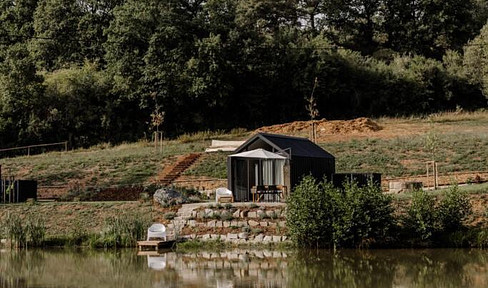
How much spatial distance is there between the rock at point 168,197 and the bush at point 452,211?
9.65 m

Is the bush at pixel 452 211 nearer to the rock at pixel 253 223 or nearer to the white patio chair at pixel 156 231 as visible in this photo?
the rock at pixel 253 223

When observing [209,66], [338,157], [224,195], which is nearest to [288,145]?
[224,195]

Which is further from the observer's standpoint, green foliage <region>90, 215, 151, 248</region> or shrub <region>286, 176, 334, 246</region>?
green foliage <region>90, 215, 151, 248</region>

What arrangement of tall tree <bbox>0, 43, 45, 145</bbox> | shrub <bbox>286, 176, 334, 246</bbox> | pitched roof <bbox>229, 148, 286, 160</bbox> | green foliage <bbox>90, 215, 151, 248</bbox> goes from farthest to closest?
tall tree <bbox>0, 43, 45, 145</bbox> < pitched roof <bbox>229, 148, 286, 160</bbox> < green foliage <bbox>90, 215, 151, 248</bbox> < shrub <bbox>286, 176, 334, 246</bbox>

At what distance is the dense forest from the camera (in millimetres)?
53469

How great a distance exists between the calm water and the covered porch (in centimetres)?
597

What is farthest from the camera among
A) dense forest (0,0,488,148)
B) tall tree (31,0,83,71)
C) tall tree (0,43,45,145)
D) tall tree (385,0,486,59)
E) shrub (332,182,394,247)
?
tall tree (385,0,486,59)

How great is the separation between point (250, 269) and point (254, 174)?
36.2 feet

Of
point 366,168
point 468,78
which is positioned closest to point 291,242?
point 366,168

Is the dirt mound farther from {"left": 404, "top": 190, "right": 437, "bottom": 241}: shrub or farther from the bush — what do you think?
{"left": 404, "top": 190, "right": 437, "bottom": 241}: shrub

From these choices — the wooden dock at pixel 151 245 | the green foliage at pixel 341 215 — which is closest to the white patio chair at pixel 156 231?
the wooden dock at pixel 151 245

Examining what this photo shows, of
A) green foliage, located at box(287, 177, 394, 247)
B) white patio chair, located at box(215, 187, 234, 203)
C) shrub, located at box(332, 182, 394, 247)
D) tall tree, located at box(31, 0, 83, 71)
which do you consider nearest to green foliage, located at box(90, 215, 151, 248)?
white patio chair, located at box(215, 187, 234, 203)

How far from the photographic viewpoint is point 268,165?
1200 inches

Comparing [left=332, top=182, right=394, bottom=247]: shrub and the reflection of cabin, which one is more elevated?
the reflection of cabin
